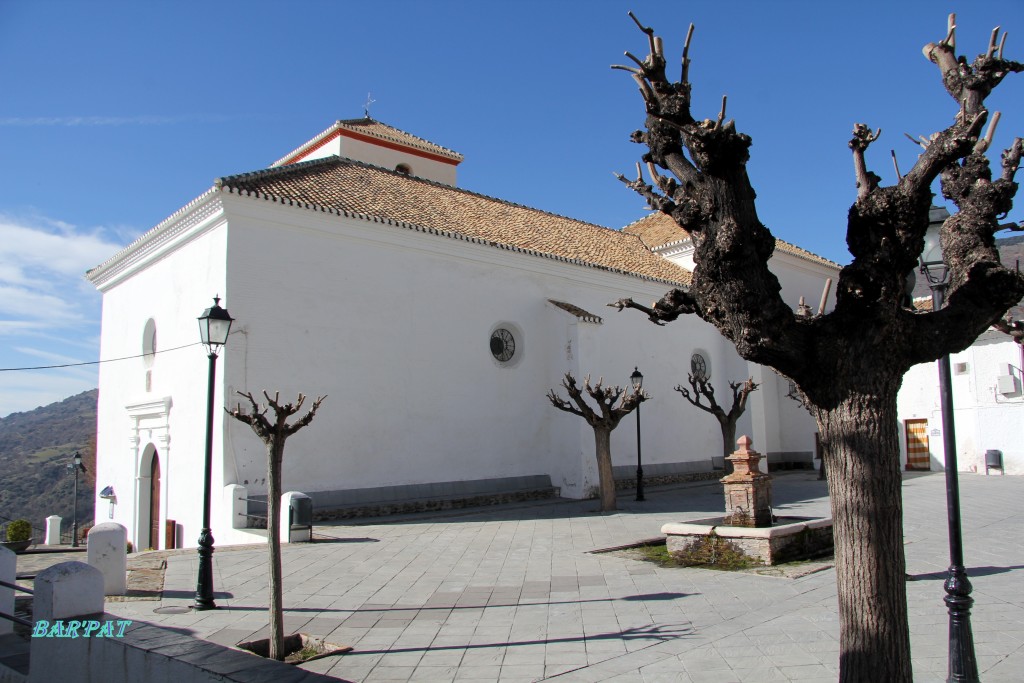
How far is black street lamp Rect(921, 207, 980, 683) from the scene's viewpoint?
4.20 metres

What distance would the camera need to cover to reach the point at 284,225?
13.7 meters

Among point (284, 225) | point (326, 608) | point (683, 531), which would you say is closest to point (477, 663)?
point (326, 608)

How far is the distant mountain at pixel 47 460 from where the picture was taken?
58.4m

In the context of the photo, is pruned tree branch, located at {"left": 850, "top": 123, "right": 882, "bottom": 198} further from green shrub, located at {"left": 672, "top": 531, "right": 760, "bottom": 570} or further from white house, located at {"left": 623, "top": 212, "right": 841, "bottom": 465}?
white house, located at {"left": 623, "top": 212, "right": 841, "bottom": 465}

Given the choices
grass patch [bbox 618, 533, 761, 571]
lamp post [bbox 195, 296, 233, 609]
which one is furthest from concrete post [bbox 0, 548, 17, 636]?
grass patch [bbox 618, 533, 761, 571]

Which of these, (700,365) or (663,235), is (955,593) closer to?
(700,365)

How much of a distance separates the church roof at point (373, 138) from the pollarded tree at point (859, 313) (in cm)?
1960

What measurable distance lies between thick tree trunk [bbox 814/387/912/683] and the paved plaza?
1468 millimetres

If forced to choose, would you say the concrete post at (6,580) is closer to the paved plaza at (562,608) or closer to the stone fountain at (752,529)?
the paved plaza at (562,608)

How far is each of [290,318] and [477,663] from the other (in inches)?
373

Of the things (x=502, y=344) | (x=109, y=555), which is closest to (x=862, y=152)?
(x=109, y=555)

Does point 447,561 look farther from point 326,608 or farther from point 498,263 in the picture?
point 498,263

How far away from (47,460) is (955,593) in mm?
88839

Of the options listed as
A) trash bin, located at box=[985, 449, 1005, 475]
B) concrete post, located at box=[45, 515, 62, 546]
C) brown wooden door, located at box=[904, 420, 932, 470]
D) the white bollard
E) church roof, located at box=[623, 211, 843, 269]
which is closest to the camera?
the white bollard
